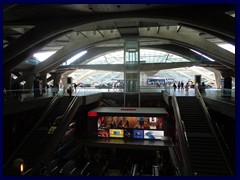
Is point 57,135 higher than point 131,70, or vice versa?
point 131,70

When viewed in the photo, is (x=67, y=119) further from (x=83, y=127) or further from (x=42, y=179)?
(x=42, y=179)

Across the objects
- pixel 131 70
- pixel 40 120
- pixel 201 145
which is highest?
pixel 131 70

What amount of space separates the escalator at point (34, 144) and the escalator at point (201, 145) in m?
8.14

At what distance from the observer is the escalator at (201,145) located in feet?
30.7

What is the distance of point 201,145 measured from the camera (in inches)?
431

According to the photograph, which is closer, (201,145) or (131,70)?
(201,145)

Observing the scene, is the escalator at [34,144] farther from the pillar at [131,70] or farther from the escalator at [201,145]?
the pillar at [131,70]

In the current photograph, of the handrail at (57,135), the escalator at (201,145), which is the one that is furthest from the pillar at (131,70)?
the escalator at (201,145)

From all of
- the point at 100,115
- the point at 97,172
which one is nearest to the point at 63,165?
the point at 97,172

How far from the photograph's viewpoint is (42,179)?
3.02 meters

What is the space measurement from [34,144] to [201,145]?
965 centimetres

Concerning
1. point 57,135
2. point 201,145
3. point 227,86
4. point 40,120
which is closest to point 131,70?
point 227,86

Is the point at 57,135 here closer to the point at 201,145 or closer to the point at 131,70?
the point at 201,145

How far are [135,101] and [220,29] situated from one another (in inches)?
552
